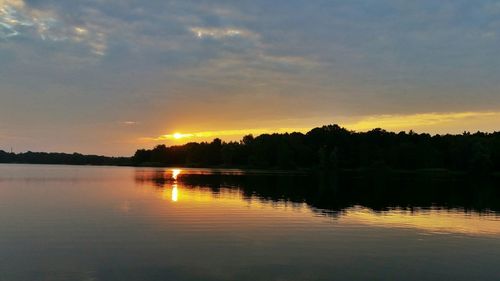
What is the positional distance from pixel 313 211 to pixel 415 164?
154 meters

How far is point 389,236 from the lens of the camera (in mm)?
27125

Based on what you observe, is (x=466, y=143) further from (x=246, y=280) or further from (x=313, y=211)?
(x=246, y=280)

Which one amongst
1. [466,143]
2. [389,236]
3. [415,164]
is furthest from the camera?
[415,164]

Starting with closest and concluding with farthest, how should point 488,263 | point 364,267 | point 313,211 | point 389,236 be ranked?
1. point 364,267
2. point 488,263
3. point 389,236
4. point 313,211

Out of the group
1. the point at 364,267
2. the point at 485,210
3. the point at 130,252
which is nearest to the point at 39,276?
the point at 130,252

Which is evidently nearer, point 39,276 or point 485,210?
point 39,276

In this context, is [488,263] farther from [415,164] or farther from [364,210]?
[415,164]

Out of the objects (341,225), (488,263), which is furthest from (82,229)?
A: (488,263)

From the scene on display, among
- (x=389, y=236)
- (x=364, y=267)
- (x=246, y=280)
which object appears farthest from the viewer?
(x=389, y=236)

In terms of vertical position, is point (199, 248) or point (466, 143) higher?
point (466, 143)

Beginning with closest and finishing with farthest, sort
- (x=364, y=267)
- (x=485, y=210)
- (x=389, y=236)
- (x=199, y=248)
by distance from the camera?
(x=364, y=267)
(x=199, y=248)
(x=389, y=236)
(x=485, y=210)

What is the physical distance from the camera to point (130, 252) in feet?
69.4

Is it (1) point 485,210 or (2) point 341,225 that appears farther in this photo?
(1) point 485,210

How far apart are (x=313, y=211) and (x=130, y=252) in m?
21.9
